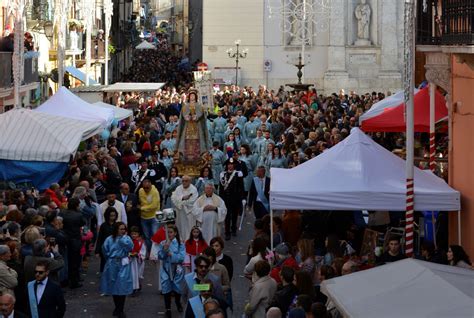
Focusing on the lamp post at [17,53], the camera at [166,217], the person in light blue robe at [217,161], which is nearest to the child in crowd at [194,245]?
the camera at [166,217]

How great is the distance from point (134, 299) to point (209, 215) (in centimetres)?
239

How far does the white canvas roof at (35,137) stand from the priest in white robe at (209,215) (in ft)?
9.19

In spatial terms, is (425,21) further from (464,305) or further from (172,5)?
(172,5)

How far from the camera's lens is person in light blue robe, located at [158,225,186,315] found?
58.1 ft

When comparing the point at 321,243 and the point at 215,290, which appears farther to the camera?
the point at 321,243

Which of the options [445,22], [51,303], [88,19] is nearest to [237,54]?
[88,19]

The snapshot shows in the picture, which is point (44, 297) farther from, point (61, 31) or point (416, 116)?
point (61, 31)

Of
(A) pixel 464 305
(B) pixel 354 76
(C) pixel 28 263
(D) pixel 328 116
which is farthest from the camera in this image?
(B) pixel 354 76

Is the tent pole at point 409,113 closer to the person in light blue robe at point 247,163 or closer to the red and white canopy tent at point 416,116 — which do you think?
the red and white canopy tent at point 416,116

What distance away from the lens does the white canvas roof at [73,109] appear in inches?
1123

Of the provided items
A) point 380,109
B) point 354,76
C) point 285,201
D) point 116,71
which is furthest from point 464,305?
point 116,71

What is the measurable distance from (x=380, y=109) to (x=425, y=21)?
9.81 meters

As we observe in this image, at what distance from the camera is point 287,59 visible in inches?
2591

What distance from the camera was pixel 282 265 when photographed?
16281 mm
